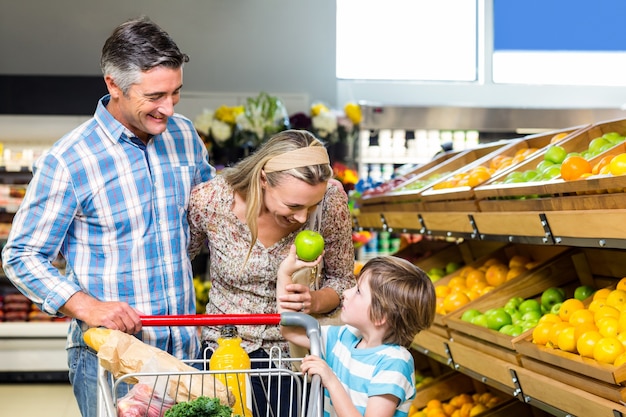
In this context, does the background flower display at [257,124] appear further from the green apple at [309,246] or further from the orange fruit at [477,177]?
the green apple at [309,246]

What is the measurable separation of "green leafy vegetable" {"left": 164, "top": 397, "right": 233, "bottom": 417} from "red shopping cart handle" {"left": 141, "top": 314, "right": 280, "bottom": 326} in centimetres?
39

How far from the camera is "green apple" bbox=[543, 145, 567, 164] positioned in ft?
11.0

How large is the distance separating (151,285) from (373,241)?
19.9 ft

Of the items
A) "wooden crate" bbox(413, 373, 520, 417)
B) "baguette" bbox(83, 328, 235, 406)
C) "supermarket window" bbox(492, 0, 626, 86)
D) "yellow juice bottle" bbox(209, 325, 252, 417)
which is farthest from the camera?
"supermarket window" bbox(492, 0, 626, 86)

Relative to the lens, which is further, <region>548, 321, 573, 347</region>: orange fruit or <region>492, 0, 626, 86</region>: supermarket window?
<region>492, 0, 626, 86</region>: supermarket window

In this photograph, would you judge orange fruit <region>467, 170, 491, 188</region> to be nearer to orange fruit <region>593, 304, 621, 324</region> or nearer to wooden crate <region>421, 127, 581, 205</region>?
wooden crate <region>421, 127, 581, 205</region>

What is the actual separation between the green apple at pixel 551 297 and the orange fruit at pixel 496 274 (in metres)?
0.56

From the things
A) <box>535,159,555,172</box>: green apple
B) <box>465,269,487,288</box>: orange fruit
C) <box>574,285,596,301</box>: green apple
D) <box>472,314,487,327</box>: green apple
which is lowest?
<box>465,269,487,288</box>: orange fruit

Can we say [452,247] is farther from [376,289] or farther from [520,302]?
[376,289]

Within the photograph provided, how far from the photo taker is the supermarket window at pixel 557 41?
31.2 ft

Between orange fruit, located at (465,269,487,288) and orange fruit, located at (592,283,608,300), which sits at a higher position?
orange fruit, located at (592,283,608,300)

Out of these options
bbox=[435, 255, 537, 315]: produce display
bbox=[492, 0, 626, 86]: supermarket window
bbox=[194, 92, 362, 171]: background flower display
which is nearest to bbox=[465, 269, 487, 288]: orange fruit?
bbox=[435, 255, 537, 315]: produce display

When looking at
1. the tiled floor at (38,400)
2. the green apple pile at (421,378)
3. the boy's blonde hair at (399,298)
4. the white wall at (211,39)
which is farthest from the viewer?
the white wall at (211,39)

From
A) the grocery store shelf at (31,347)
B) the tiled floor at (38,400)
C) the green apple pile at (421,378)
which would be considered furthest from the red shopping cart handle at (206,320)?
the grocery store shelf at (31,347)
